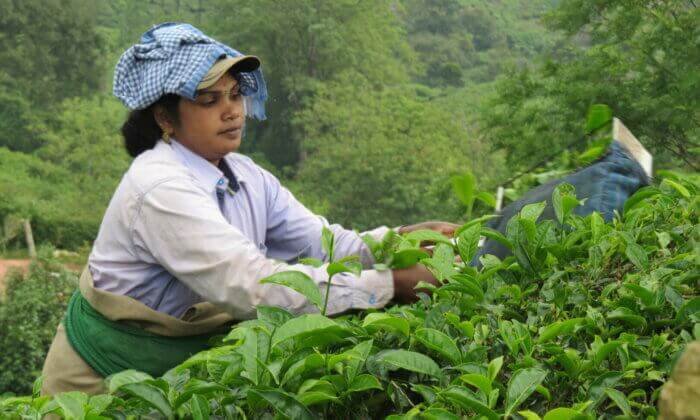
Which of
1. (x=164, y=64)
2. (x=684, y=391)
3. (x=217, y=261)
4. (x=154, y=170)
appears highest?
(x=684, y=391)

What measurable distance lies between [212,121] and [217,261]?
1.80 ft

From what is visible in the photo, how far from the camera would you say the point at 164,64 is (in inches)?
99.7

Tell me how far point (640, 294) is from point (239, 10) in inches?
1835

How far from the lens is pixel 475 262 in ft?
7.07

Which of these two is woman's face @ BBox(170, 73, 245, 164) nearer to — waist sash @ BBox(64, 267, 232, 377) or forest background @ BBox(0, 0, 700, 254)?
waist sash @ BBox(64, 267, 232, 377)

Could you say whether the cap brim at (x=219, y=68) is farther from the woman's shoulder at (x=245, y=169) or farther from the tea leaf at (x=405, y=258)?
the tea leaf at (x=405, y=258)

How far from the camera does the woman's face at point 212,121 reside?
2.60 metres

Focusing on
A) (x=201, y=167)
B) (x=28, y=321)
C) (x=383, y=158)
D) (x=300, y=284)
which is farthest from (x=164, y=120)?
(x=383, y=158)

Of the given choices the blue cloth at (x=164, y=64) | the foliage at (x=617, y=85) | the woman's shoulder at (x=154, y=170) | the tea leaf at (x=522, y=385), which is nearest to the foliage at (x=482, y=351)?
the tea leaf at (x=522, y=385)

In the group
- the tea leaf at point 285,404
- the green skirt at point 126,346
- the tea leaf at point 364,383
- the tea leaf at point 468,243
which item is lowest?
the green skirt at point 126,346

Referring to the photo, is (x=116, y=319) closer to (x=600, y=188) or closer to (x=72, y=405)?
(x=72, y=405)

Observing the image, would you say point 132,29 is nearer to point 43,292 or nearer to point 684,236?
point 43,292

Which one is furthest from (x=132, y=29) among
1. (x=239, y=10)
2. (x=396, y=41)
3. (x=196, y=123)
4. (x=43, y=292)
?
(x=196, y=123)

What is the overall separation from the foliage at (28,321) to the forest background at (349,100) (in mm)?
6545
